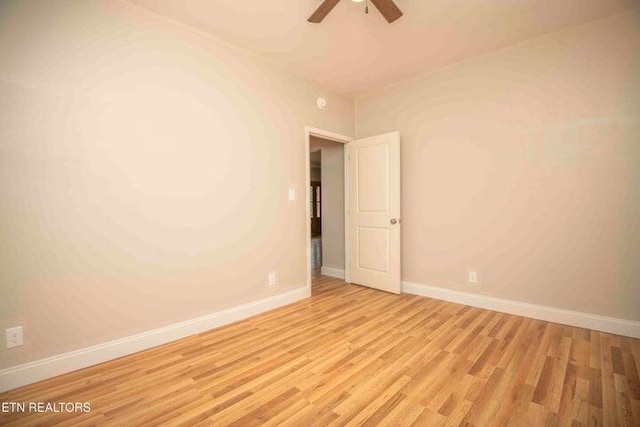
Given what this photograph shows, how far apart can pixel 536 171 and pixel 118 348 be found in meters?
4.01

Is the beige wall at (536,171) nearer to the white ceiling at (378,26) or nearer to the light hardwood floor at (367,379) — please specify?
the white ceiling at (378,26)

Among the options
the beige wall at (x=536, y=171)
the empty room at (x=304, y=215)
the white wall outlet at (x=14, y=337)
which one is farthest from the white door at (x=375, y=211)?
the white wall outlet at (x=14, y=337)

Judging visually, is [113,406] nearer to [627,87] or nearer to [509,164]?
[509,164]

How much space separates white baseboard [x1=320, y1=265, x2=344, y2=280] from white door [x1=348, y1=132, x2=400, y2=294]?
0.34 metres

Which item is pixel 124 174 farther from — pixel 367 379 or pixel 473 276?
pixel 473 276

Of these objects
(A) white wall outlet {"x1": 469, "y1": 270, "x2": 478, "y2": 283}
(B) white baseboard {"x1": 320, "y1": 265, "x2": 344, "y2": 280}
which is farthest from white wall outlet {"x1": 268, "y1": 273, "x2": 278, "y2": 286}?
(A) white wall outlet {"x1": 469, "y1": 270, "x2": 478, "y2": 283}

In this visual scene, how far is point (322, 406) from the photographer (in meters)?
1.59

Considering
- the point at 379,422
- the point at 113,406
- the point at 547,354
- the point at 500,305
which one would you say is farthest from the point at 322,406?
the point at 500,305

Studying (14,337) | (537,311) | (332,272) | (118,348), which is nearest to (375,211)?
(332,272)

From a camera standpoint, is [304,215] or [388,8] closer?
[388,8]

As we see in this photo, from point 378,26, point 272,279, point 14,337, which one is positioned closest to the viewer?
point 14,337

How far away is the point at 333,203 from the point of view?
15.2 ft

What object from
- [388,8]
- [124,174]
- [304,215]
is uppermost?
[388,8]

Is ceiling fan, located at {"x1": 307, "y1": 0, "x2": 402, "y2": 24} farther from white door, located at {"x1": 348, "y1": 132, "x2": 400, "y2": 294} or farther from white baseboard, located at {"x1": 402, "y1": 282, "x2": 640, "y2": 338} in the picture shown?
white baseboard, located at {"x1": 402, "y1": 282, "x2": 640, "y2": 338}
